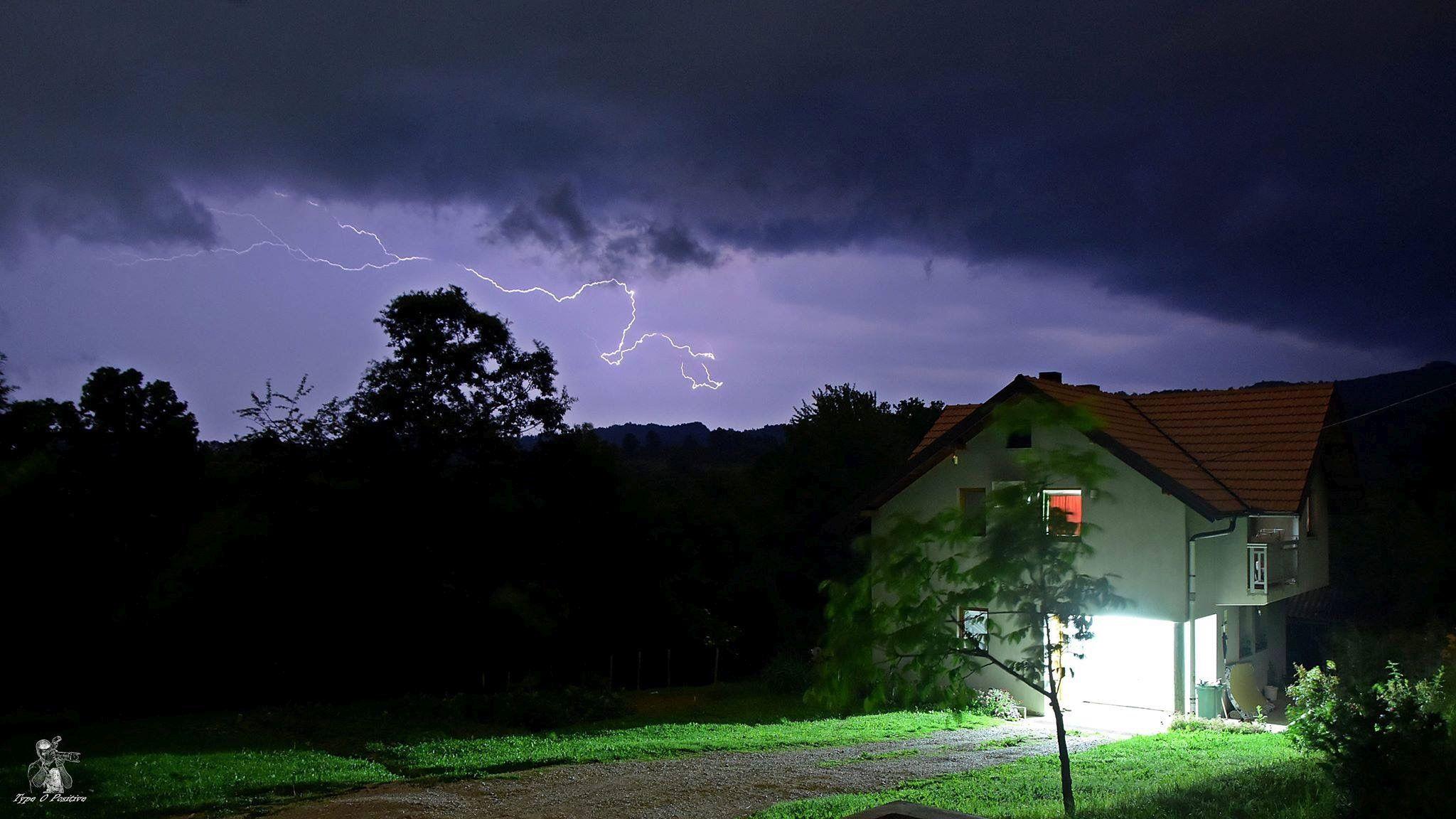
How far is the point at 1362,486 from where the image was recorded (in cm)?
2806

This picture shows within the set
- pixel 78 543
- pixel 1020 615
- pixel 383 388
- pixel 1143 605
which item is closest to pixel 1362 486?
pixel 1143 605

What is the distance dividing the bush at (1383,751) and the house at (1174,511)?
9895 millimetres

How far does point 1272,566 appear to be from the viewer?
22.2m

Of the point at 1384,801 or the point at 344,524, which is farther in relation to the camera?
the point at 344,524

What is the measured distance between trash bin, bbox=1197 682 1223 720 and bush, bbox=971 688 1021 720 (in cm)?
353

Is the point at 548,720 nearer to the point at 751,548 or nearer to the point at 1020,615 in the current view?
the point at 1020,615

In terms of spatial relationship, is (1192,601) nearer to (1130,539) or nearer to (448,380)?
(1130,539)

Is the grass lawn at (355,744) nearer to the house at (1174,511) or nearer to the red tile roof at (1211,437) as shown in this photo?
the house at (1174,511)

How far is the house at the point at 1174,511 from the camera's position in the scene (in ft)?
66.4

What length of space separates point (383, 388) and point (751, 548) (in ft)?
56.8

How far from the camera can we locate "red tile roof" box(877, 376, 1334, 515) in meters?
20.5

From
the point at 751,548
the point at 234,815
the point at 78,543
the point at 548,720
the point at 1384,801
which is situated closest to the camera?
the point at 1384,801

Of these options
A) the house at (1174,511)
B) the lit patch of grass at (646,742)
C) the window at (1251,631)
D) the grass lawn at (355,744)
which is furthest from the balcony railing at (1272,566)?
the grass lawn at (355,744)

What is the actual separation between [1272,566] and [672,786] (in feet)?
53.3
